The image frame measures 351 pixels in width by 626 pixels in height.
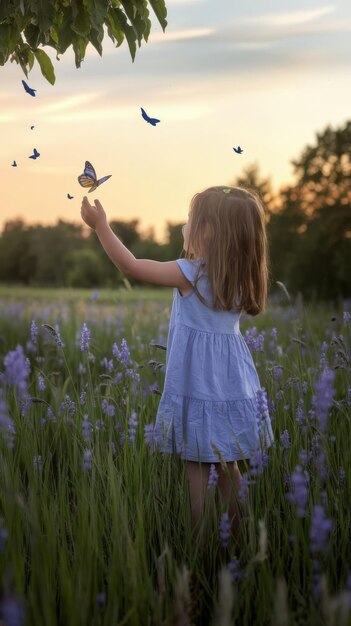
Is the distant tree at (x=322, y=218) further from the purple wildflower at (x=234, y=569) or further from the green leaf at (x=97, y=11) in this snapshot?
the purple wildflower at (x=234, y=569)

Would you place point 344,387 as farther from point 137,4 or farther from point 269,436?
point 137,4

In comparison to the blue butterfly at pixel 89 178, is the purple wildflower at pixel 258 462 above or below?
below

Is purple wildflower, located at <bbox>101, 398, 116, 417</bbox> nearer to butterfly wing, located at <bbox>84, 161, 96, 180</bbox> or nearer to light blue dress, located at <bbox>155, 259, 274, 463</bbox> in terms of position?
→ light blue dress, located at <bbox>155, 259, 274, 463</bbox>

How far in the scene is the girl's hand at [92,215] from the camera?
3.36 m

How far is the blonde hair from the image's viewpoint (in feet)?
11.2

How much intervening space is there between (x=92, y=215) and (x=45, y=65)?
1.49 metres

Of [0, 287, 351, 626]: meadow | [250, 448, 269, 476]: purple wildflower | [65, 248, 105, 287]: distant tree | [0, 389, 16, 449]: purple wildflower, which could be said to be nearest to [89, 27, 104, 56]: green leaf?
[0, 287, 351, 626]: meadow

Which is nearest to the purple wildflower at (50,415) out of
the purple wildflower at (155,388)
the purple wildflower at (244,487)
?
the purple wildflower at (155,388)

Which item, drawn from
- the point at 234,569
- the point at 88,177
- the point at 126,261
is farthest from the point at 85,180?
the point at 234,569

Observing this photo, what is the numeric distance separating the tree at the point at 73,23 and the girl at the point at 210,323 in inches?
40.5

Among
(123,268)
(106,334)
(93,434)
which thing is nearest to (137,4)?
(123,268)

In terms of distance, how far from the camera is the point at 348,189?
13.5 m

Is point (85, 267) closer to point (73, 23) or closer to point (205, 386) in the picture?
point (73, 23)

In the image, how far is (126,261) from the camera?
3.29 m
